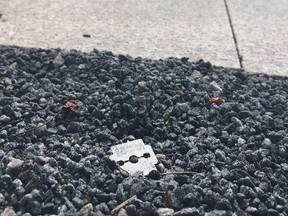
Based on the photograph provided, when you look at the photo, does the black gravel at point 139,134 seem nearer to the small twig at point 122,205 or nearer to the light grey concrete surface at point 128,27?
the small twig at point 122,205

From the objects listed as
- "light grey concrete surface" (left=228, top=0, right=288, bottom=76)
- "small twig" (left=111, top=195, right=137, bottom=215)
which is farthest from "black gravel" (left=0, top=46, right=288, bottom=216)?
"light grey concrete surface" (left=228, top=0, right=288, bottom=76)

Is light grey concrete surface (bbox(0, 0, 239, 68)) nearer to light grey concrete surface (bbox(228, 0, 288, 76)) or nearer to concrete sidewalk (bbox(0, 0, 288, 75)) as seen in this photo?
concrete sidewalk (bbox(0, 0, 288, 75))

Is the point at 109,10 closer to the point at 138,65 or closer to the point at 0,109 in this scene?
the point at 138,65

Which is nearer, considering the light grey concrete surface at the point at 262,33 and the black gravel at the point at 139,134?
the black gravel at the point at 139,134

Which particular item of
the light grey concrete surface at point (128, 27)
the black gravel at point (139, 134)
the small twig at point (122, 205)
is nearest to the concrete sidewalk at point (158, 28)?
the light grey concrete surface at point (128, 27)

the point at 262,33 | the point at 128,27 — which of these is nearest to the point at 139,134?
the point at 128,27

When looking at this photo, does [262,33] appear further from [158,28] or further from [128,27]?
[128,27]
